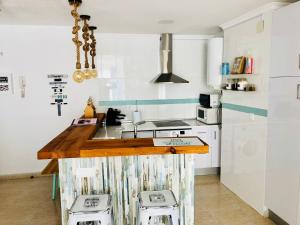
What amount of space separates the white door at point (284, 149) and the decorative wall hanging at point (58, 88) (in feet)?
10.2

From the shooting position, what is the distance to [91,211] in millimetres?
1737

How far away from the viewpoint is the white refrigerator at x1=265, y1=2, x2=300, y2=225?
2.37 meters

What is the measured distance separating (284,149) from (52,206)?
113 inches

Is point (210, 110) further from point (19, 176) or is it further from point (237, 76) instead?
point (19, 176)

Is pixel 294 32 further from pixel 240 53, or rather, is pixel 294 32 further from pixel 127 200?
pixel 127 200

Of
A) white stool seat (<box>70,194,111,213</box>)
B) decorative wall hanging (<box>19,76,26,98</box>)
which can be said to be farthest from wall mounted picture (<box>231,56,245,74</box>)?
decorative wall hanging (<box>19,76,26,98</box>)

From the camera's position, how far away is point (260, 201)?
2.93 metres

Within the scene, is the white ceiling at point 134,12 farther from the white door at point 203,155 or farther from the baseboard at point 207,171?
the baseboard at point 207,171

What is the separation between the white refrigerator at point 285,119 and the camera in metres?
2.37

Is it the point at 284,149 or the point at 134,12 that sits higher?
the point at 134,12

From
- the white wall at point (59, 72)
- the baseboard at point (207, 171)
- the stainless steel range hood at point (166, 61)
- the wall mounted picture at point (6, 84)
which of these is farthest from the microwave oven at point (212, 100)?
the wall mounted picture at point (6, 84)

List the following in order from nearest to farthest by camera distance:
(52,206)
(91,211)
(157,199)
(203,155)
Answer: (91,211), (157,199), (52,206), (203,155)

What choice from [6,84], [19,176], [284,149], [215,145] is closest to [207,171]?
[215,145]

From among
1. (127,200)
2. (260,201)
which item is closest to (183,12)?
(127,200)
